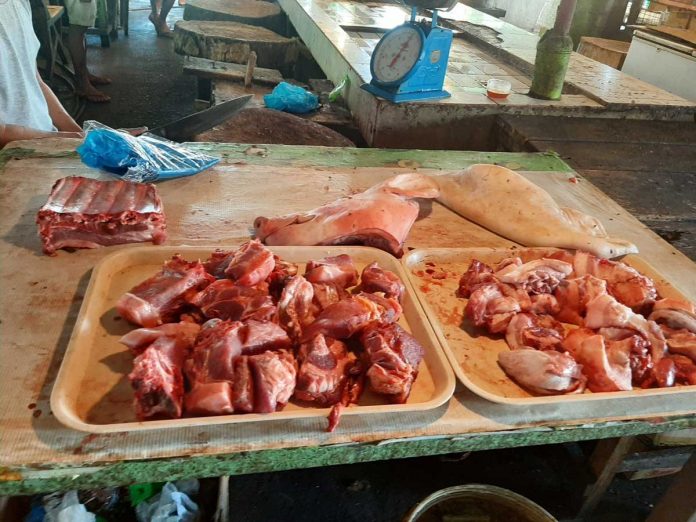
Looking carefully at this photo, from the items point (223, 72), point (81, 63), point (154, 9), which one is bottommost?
point (81, 63)

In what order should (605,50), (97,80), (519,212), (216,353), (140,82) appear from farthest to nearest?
(140,82) → (605,50) → (97,80) → (519,212) → (216,353)

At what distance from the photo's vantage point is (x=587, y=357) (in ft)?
5.16

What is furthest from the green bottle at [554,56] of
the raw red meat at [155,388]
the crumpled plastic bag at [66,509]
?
the crumpled plastic bag at [66,509]

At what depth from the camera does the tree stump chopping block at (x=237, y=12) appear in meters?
7.74

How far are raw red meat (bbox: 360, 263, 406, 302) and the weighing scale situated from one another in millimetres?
1938

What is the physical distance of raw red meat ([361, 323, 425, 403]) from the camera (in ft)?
4.53

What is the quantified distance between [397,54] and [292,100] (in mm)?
→ 1175

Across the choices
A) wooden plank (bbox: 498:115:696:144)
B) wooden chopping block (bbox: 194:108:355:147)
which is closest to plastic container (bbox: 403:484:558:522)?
wooden plank (bbox: 498:115:696:144)

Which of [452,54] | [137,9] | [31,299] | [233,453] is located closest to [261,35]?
[452,54]

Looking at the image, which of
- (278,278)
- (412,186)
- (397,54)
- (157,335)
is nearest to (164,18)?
(397,54)

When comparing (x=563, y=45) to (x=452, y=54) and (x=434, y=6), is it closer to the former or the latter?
(x=434, y=6)

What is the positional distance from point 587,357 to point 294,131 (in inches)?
105

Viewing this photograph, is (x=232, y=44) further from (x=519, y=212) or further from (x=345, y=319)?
(x=345, y=319)

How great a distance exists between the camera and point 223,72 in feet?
17.7
